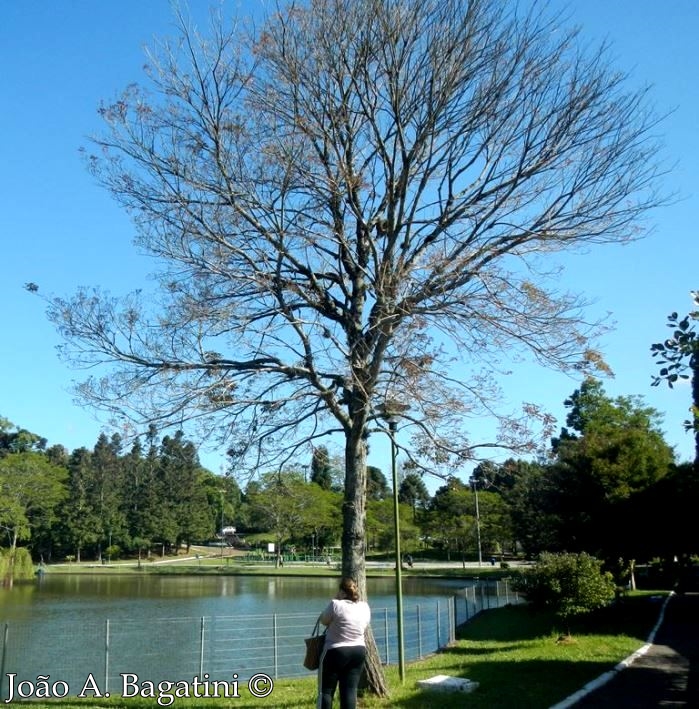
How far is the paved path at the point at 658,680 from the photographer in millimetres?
9727

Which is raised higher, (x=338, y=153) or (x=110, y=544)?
(x=338, y=153)

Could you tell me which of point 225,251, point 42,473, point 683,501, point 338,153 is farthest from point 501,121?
point 42,473

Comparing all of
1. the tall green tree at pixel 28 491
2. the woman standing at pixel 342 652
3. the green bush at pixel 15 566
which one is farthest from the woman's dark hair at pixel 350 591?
the tall green tree at pixel 28 491

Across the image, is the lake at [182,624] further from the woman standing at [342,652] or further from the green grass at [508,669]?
the woman standing at [342,652]

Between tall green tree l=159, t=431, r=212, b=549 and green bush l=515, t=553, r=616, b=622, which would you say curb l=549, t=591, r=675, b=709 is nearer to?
green bush l=515, t=553, r=616, b=622

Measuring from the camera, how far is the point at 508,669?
1232cm

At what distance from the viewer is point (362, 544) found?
400 inches

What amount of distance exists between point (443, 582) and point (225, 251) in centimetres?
4124

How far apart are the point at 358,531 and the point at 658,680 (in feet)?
17.4

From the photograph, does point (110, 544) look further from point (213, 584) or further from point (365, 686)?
point (365, 686)

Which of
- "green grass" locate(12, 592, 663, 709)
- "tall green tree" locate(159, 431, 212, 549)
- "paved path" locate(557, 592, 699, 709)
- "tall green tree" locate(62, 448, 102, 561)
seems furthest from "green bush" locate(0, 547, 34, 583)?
"paved path" locate(557, 592, 699, 709)

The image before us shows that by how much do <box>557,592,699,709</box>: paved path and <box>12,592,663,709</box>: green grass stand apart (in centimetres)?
33

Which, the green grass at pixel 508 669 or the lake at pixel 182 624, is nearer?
→ the green grass at pixel 508 669

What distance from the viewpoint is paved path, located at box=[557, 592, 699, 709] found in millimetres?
9727
